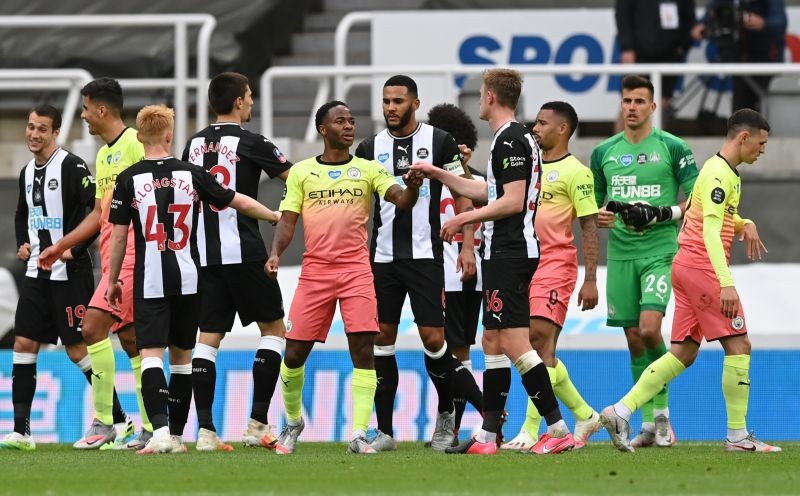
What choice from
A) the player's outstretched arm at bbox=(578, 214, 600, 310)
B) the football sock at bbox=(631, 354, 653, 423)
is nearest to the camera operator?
the football sock at bbox=(631, 354, 653, 423)

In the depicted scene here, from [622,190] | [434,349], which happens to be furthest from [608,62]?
[434,349]

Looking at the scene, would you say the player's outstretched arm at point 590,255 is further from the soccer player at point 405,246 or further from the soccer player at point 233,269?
the soccer player at point 233,269

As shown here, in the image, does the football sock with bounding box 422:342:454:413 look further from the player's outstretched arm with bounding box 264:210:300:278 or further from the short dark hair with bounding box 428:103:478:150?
the short dark hair with bounding box 428:103:478:150

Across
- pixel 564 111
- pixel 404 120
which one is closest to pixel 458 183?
pixel 404 120

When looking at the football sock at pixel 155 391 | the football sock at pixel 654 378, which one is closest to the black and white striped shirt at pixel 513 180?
the football sock at pixel 654 378

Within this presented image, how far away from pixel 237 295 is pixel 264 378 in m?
0.57

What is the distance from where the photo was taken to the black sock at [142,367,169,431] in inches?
406

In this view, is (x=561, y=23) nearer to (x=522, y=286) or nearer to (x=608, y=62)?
(x=608, y=62)

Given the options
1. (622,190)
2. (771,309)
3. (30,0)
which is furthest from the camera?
(30,0)

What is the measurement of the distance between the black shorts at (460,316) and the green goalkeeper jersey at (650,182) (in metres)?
1.02

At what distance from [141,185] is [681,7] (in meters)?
7.20

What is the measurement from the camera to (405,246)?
10.6 m

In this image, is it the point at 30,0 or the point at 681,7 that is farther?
the point at 30,0

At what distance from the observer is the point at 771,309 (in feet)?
44.0
